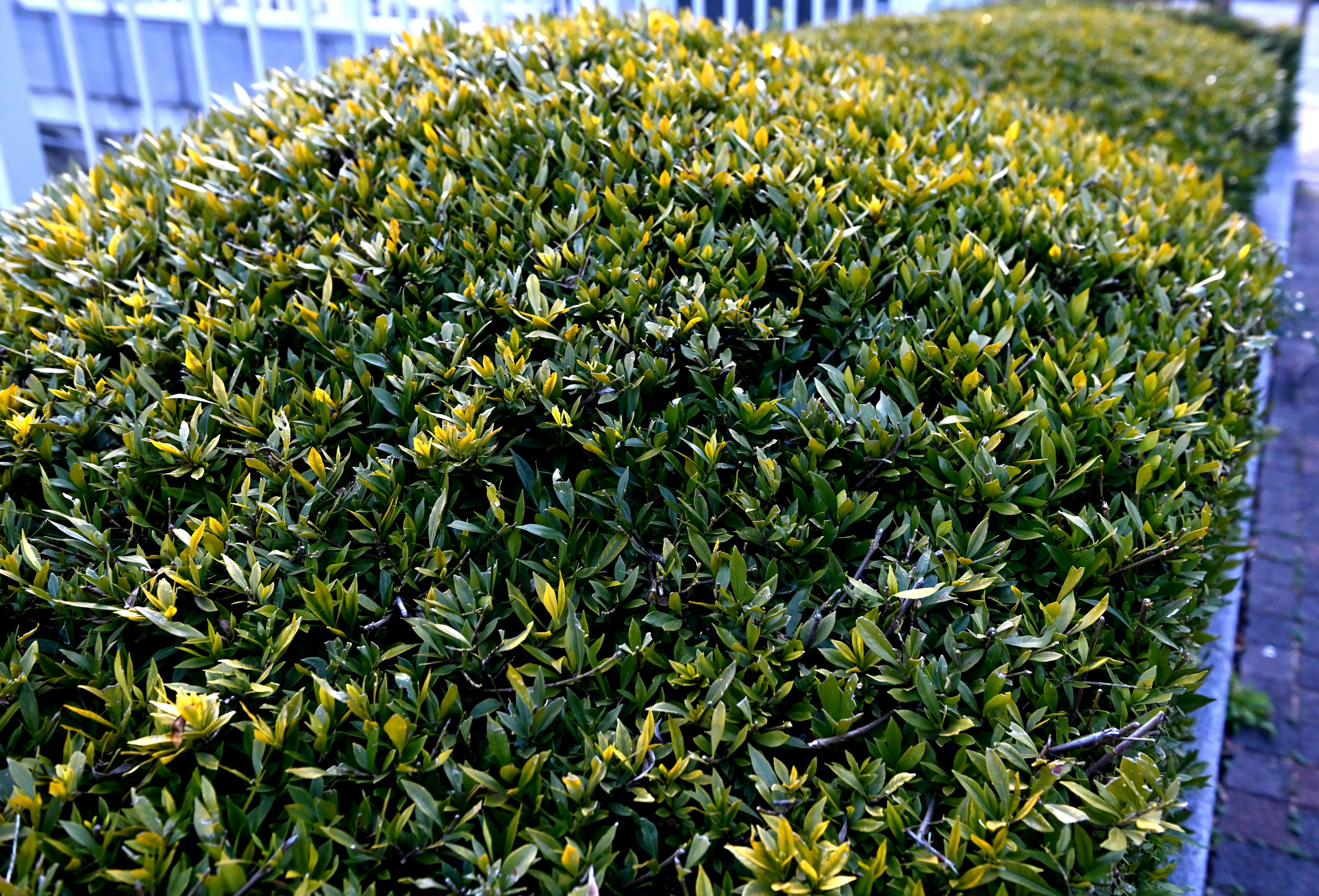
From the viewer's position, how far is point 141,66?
4.09 m

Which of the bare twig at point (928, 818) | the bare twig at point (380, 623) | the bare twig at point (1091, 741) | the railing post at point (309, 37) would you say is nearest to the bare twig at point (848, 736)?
the bare twig at point (928, 818)

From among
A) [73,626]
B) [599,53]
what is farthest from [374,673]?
[599,53]

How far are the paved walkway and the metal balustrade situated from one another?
3.70 metres

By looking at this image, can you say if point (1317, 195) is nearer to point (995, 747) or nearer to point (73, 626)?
point (995, 747)

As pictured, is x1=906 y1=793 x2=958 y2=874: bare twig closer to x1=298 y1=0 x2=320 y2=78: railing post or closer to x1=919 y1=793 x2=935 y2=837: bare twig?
x1=919 y1=793 x2=935 y2=837: bare twig

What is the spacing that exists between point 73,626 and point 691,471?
118cm

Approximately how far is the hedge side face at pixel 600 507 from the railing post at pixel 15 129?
1.46 meters

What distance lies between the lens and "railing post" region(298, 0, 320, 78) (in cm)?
395

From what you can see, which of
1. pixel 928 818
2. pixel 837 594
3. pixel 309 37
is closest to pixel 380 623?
pixel 837 594

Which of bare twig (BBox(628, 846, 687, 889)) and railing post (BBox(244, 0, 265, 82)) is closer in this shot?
bare twig (BBox(628, 846, 687, 889))

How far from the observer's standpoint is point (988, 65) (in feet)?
19.0

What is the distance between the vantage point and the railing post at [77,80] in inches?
155

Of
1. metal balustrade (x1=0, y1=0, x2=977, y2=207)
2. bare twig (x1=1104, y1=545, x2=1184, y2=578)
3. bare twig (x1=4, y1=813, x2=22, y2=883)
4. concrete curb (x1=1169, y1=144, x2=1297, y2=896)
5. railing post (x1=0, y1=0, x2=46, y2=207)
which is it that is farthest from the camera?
metal balustrade (x1=0, y1=0, x2=977, y2=207)

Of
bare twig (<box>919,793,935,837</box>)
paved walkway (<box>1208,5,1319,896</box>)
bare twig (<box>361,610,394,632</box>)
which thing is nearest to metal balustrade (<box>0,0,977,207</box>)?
bare twig (<box>361,610,394,632</box>)
